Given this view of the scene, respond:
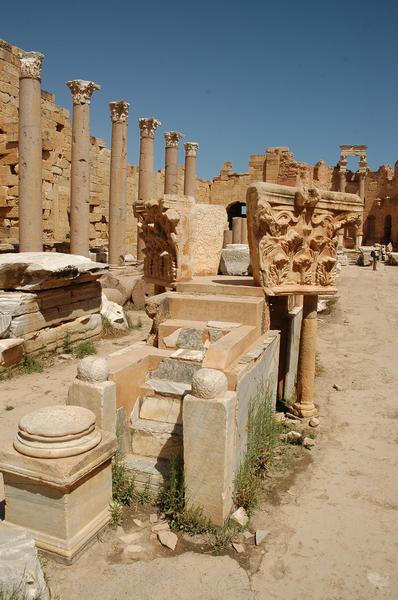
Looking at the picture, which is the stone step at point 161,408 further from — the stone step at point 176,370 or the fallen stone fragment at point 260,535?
the fallen stone fragment at point 260,535

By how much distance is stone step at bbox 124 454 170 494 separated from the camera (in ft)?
13.6

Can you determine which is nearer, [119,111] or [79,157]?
[79,157]

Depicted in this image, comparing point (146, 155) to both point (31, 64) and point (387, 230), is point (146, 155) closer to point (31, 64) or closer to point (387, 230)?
point (31, 64)

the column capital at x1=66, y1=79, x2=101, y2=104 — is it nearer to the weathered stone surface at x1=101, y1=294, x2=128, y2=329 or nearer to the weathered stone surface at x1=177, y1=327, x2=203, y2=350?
the weathered stone surface at x1=101, y1=294, x2=128, y2=329

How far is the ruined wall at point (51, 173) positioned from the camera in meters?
15.3

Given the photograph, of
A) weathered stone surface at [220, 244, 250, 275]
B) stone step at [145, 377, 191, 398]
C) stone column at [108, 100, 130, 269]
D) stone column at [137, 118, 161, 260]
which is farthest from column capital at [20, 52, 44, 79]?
stone step at [145, 377, 191, 398]

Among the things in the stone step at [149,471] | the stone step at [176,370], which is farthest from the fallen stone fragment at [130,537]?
the stone step at [176,370]

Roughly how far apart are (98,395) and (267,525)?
175 cm

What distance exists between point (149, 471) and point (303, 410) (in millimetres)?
2943

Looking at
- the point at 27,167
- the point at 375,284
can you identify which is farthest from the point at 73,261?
the point at 375,284

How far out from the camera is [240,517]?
12.7 feet

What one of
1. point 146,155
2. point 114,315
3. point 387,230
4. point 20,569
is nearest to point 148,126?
point 146,155

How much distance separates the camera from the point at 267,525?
13.0ft

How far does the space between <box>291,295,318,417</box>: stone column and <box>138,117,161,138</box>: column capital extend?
13.6 metres
